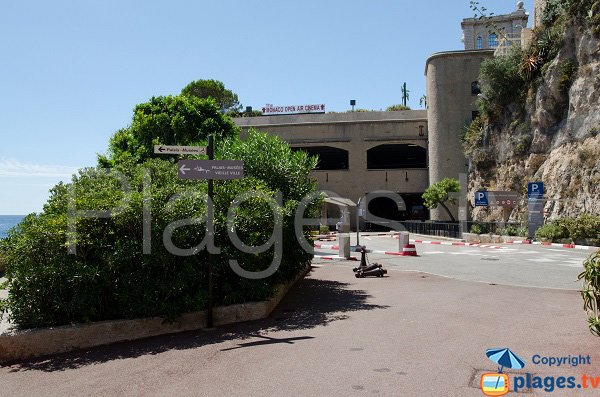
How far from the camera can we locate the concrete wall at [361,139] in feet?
165

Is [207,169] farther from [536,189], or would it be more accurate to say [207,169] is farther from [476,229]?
[476,229]

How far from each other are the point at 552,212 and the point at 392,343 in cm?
2666

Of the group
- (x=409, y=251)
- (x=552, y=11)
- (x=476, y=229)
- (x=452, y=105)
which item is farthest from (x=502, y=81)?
(x=409, y=251)

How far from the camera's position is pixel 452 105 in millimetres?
46281

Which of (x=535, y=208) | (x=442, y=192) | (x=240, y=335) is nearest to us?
(x=240, y=335)

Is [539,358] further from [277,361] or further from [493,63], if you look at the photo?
[493,63]

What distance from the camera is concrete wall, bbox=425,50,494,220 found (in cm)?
4606

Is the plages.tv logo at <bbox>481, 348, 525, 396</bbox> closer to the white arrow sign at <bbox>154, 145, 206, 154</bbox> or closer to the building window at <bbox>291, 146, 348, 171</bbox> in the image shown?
the white arrow sign at <bbox>154, 145, 206, 154</bbox>

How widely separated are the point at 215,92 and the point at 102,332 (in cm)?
7057

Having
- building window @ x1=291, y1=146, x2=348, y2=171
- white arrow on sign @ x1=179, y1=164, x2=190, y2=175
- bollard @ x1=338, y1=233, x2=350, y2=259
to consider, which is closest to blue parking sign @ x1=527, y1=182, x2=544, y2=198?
bollard @ x1=338, y1=233, x2=350, y2=259

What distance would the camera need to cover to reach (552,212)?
29859 millimetres

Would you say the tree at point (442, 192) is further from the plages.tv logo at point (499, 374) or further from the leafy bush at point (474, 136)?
the plages.tv logo at point (499, 374)

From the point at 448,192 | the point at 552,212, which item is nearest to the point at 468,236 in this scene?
the point at 552,212

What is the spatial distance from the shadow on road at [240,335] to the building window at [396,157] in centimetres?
4315
